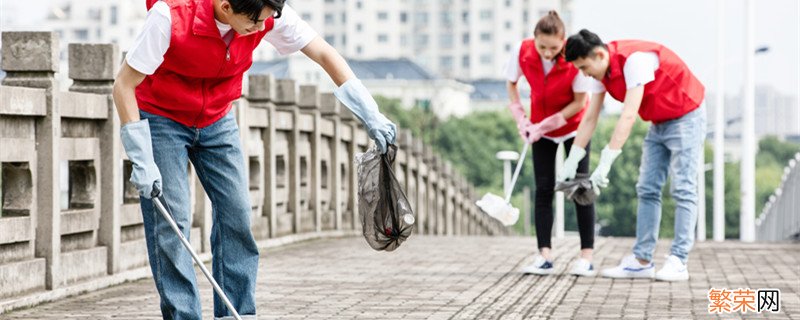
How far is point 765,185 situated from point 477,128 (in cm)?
3297

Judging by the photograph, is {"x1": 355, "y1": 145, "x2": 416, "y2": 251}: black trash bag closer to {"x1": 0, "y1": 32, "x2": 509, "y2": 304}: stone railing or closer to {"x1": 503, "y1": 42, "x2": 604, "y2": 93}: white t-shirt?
{"x1": 0, "y1": 32, "x2": 509, "y2": 304}: stone railing

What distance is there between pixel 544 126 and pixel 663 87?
887mm

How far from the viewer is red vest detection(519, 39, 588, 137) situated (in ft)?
38.0

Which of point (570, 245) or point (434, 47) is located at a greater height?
point (434, 47)

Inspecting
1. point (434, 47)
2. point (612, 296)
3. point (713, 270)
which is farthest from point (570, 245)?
point (434, 47)

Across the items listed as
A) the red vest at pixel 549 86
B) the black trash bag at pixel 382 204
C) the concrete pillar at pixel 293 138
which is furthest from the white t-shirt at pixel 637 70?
the concrete pillar at pixel 293 138

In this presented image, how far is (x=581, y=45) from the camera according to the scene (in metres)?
10.8

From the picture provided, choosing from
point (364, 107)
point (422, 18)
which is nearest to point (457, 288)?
point (364, 107)

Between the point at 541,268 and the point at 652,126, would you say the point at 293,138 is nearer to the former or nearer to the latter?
the point at 541,268

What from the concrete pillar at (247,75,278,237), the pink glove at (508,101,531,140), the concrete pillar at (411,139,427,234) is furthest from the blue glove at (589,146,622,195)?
the concrete pillar at (411,139,427,234)

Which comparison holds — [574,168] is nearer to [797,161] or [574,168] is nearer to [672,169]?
[672,169]

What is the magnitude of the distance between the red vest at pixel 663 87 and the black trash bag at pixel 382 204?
13.2 ft

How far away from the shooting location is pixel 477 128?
423 ft

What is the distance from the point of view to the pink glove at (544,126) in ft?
38.3
